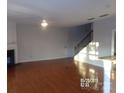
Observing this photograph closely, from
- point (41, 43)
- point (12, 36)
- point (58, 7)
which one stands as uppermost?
point (58, 7)

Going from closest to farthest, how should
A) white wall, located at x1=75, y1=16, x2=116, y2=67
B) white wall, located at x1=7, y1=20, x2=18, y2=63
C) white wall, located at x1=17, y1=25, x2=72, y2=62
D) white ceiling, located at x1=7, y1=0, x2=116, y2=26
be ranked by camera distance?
white ceiling, located at x1=7, y1=0, x2=116, y2=26, white wall, located at x1=75, y1=16, x2=116, y2=67, white wall, located at x1=7, y1=20, x2=18, y2=63, white wall, located at x1=17, y1=25, x2=72, y2=62

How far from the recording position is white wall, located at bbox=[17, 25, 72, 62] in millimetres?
8323

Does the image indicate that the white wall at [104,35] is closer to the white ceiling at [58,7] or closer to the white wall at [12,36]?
the white ceiling at [58,7]

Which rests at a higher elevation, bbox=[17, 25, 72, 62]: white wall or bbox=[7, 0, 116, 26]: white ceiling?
bbox=[7, 0, 116, 26]: white ceiling

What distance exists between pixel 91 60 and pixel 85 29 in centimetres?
397

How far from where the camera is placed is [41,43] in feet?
29.9

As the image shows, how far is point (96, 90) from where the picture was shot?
3.81m

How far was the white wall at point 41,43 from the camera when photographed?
27.3ft

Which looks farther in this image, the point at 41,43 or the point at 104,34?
the point at 41,43

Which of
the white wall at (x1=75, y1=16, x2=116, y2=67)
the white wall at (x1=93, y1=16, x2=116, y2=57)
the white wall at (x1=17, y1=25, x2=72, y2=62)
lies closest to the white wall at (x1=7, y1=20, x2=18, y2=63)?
the white wall at (x1=17, y1=25, x2=72, y2=62)

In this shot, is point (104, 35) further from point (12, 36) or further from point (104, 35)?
point (12, 36)

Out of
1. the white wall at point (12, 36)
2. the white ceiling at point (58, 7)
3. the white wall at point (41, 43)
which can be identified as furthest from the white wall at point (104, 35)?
the white wall at point (12, 36)

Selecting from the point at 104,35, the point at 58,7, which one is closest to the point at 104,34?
the point at 104,35

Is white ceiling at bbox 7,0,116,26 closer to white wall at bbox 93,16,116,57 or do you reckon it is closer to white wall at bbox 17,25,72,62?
white wall at bbox 93,16,116,57
